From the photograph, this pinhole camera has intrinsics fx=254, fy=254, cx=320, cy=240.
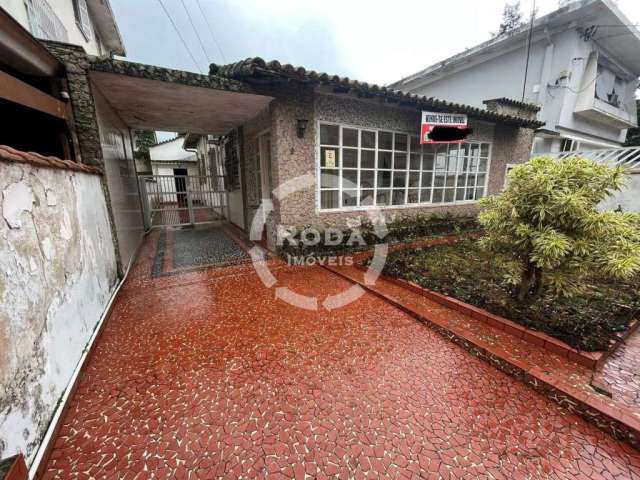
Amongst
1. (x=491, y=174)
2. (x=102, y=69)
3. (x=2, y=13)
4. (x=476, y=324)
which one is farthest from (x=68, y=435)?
(x=491, y=174)

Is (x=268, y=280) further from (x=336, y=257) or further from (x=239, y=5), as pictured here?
(x=239, y=5)

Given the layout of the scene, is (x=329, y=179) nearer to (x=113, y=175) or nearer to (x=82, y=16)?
(x=113, y=175)

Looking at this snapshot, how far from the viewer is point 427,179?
734 centimetres

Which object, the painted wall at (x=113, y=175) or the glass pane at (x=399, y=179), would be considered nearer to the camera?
the painted wall at (x=113, y=175)

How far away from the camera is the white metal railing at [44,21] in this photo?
4.34 metres

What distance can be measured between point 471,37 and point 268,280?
754 inches

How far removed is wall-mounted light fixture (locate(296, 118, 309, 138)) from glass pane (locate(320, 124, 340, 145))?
49cm

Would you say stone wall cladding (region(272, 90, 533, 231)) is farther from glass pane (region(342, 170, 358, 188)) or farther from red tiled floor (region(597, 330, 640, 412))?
red tiled floor (region(597, 330, 640, 412))

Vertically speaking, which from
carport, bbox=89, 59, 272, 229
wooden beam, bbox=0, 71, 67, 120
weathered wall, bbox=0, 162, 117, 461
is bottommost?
weathered wall, bbox=0, 162, 117, 461

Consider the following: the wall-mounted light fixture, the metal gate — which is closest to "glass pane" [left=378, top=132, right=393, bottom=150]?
the wall-mounted light fixture

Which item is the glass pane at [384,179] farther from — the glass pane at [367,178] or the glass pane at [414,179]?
the glass pane at [414,179]

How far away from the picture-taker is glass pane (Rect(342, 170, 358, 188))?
5.92 m

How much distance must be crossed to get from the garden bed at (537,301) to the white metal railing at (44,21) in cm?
748

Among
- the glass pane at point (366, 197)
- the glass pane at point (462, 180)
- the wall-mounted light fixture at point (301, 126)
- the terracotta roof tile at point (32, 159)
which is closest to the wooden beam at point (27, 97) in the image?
the terracotta roof tile at point (32, 159)
